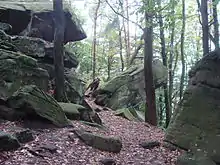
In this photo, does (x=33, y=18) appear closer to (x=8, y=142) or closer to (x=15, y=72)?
(x=15, y=72)

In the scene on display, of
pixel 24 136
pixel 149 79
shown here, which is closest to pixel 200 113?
pixel 24 136

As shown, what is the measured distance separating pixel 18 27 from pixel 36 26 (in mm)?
909

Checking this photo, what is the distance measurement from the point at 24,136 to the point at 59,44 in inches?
186

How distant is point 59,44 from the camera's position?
10.1 m

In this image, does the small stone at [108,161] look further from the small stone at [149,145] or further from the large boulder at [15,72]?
the large boulder at [15,72]

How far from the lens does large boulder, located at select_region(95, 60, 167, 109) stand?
645 inches

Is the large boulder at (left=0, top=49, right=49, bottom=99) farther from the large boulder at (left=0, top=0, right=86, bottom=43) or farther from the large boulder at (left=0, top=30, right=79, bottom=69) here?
the large boulder at (left=0, top=0, right=86, bottom=43)

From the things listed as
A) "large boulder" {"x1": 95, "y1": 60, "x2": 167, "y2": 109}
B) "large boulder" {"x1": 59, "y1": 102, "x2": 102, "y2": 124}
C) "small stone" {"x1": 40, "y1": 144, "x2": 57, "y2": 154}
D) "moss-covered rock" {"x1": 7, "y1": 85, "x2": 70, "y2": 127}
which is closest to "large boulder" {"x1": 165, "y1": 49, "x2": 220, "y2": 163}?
"large boulder" {"x1": 59, "y1": 102, "x2": 102, "y2": 124}

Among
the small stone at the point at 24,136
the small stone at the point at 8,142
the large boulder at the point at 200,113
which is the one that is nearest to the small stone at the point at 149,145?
the large boulder at the point at 200,113

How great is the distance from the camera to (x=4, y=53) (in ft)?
29.3

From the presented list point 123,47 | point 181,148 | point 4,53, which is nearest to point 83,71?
point 123,47

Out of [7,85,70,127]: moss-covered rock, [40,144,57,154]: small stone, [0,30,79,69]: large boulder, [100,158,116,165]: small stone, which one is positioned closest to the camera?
[40,144,57,154]: small stone

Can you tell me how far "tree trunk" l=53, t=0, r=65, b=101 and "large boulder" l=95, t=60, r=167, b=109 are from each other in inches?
241

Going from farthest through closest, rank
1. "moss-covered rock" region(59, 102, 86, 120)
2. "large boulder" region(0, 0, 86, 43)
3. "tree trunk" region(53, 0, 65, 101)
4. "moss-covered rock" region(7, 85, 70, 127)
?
"large boulder" region(0, 0, 86, 43), "tree trunk" region(53, 0, 65, 101), "moss-covered rock" region(59, 102, 86, 120), "moss-covered rock" region(7, 85, 70, 127)
